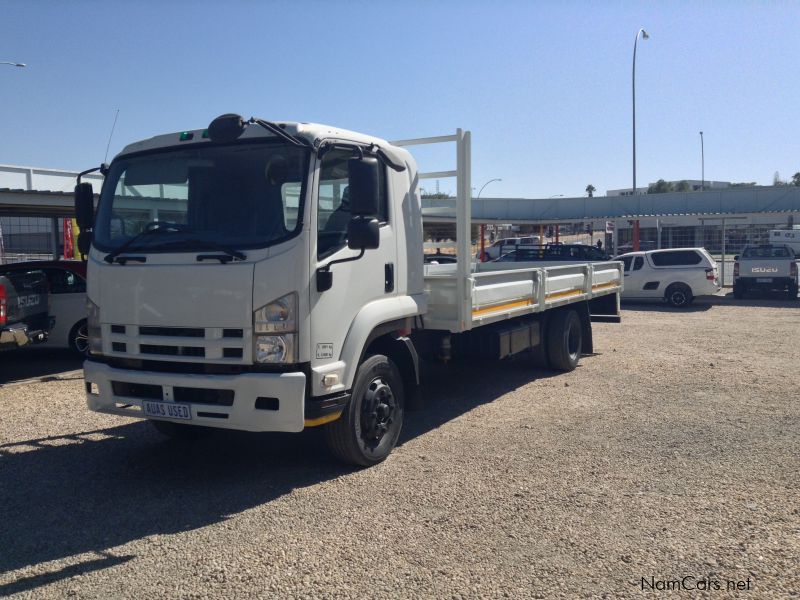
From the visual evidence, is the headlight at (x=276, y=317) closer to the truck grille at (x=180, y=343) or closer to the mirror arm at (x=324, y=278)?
the truck grille at (x=180, y=343)

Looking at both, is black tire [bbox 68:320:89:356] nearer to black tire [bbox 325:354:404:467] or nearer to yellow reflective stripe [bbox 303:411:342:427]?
black tire [bbox 325:354:404:467]

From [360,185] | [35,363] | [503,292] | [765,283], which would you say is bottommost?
[35,363]

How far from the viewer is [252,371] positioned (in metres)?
4.95

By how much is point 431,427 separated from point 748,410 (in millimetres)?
3605

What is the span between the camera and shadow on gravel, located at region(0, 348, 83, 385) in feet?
35.2

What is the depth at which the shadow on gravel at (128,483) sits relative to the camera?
456 centimetres

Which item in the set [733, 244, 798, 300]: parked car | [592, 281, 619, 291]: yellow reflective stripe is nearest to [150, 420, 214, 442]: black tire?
[592, 281, 619, 291]: yellow reflective stripe

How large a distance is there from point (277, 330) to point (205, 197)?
1.26m

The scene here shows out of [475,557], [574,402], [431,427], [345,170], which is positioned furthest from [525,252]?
[475,557]

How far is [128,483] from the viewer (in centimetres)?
568

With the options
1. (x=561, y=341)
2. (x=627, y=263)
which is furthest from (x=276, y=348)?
(x=627, y=263)

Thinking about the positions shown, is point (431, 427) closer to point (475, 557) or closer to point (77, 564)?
point (475, 557)

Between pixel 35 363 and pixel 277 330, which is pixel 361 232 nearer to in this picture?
pixel 277 330

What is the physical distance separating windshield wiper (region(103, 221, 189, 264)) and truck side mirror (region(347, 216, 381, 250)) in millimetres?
1267
